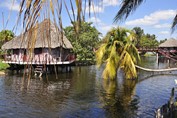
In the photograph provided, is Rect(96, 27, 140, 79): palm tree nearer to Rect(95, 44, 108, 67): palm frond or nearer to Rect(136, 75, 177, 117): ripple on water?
Rect(95, 44, 108, 67): palm frond

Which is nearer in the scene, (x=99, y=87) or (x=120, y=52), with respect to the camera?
(x=99, y=87)

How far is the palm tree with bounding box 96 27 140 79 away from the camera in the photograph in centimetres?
2691

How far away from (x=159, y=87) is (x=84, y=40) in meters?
32.1

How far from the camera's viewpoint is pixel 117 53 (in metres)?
27.5

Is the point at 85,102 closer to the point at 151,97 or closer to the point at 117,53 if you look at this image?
the point at 151,97

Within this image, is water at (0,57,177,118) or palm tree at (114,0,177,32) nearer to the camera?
palm tree at (114,0,177,32)

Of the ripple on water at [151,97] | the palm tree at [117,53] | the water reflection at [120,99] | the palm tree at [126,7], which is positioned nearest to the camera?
the palm tree at [126,7]

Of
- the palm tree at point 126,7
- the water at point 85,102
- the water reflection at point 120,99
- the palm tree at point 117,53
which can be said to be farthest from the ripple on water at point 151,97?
the palm tree at point 126,7

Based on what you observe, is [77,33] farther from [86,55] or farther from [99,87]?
[86,55]

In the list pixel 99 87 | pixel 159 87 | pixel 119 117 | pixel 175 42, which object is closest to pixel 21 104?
pixel 119 117

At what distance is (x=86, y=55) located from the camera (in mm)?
54781

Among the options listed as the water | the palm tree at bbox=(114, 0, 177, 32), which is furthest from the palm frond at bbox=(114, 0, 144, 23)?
the water

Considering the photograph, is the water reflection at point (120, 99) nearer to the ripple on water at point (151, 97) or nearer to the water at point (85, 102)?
the water at point (85, 102)

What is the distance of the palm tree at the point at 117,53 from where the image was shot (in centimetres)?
2691
